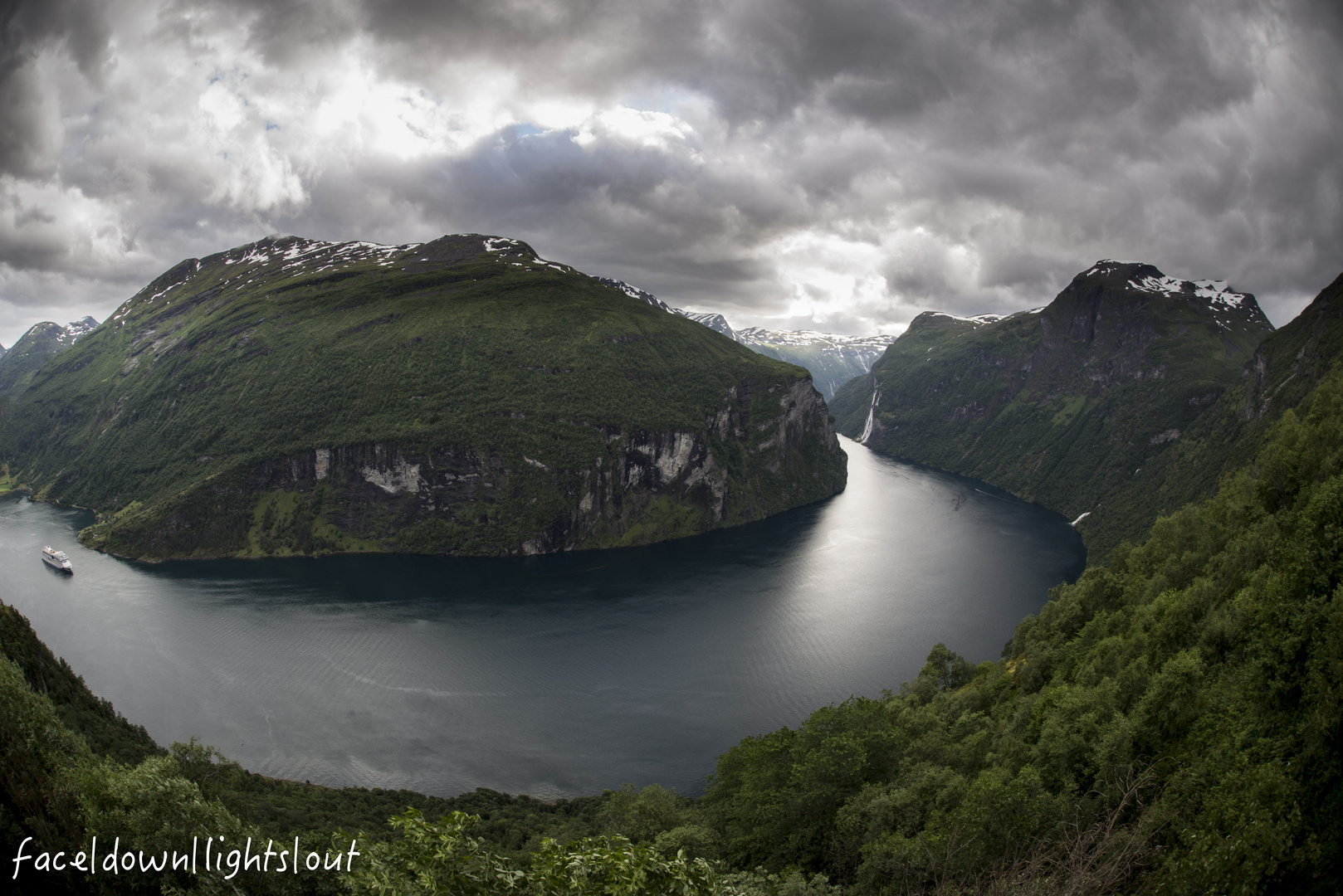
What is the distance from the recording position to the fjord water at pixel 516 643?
61.8 metres

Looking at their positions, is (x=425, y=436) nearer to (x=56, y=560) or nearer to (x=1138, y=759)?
(x=56, y=560)

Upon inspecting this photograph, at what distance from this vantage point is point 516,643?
84.6 m

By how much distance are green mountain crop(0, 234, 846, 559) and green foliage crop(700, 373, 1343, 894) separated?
351ft

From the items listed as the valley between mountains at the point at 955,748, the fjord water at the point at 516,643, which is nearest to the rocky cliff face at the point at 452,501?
the valley between mountains at the point at 955,748

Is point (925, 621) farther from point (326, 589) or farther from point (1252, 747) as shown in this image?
point (326, 589)

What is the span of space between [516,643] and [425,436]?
2862 inches

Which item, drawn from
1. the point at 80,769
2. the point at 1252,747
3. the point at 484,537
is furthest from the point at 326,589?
the point at 1252,747

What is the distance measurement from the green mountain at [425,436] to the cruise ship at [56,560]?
35.2ft

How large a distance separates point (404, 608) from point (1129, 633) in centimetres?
9011

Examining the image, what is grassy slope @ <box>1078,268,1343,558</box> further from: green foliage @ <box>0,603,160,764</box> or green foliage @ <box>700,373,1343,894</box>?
green foliage @ <box>0,603,160,764</box>

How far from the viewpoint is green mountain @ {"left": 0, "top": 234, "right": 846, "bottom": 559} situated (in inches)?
5305

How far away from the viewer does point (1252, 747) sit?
64.4ft

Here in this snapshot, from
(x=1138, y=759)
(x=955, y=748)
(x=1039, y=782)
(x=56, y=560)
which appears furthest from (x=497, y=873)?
(x=56, y=560)

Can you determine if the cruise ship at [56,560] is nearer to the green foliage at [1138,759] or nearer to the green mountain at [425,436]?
the green mountain at [425,436]
